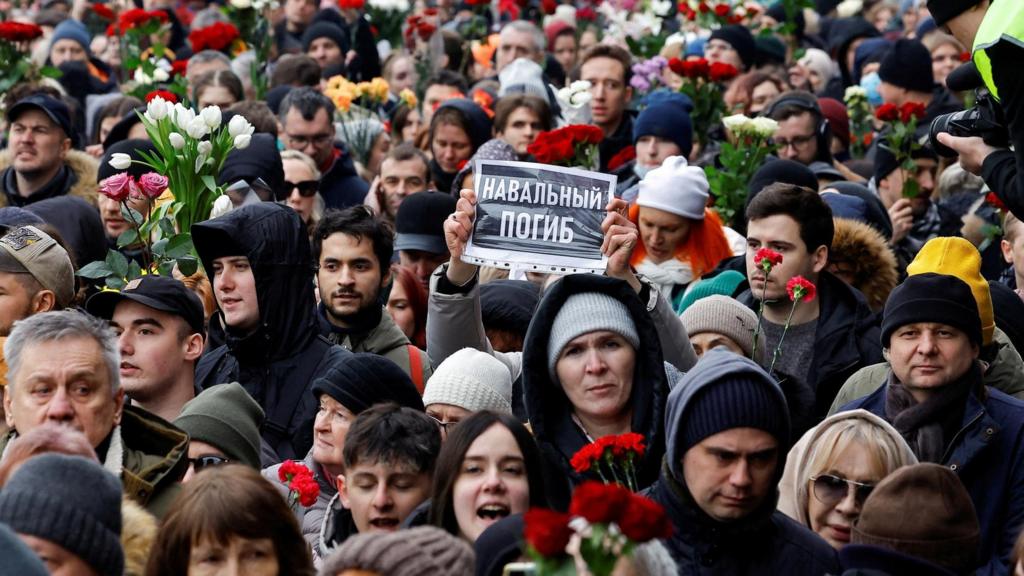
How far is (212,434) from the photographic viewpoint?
6.45m

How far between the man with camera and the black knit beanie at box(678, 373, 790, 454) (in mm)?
997

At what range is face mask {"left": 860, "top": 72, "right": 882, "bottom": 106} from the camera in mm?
14078

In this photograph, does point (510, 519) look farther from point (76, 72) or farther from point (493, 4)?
point (493, 4)

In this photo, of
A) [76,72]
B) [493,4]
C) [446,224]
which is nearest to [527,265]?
[446,224]

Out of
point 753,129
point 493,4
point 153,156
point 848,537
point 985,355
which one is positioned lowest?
point 848,537

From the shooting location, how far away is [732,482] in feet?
17.9

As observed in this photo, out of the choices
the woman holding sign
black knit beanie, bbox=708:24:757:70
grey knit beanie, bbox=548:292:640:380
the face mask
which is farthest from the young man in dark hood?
black knit beanie, bbox=708:24:757:70

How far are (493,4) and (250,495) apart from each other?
15382mm

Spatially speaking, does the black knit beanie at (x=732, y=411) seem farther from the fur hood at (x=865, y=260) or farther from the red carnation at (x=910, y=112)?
the red carnation at (x=910, y=112)

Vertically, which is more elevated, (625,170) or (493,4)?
(493,4)

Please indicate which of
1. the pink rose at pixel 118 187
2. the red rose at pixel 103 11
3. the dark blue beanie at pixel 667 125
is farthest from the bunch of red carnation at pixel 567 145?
the red rose at pixel 103 11

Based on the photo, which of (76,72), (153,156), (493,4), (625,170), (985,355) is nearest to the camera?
(985,355)

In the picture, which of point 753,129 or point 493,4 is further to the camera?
point 493,4

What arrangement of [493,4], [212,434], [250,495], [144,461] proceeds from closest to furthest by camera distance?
1. [250,495]
2. [144,461]
3. [212,434]
4. [493,4]
